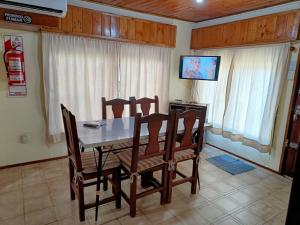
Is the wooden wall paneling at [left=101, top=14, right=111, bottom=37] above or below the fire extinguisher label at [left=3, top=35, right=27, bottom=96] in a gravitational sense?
above

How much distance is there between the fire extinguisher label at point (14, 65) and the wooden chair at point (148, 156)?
6.07 ft

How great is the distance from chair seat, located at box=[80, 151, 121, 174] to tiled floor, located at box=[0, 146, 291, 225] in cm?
51

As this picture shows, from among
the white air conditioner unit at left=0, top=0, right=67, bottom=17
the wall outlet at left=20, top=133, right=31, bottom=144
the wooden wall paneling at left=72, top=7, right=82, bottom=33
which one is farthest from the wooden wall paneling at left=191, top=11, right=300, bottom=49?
the wall outlet at left=20, top=133, right=31, bottom=144

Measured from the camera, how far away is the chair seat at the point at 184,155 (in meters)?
2.31

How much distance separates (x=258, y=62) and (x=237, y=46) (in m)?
0.43

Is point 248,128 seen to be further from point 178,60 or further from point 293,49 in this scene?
point 178,60

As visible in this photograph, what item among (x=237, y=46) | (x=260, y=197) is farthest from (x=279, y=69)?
(x=260, y=197)

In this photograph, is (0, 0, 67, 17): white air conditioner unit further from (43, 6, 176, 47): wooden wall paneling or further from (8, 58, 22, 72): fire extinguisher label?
(8, 58, 22, 72): fire extinguisher label

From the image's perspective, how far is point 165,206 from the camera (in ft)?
7.39

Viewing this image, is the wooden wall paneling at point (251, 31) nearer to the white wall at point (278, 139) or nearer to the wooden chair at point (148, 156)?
the white wall at point (278, 139)

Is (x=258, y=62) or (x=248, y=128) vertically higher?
(x=258, y=62)

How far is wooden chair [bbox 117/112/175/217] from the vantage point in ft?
6.19

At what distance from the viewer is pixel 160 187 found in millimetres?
2238

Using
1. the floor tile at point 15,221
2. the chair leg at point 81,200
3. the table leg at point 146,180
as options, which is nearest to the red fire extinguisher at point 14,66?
the floor tile at point 15,221
